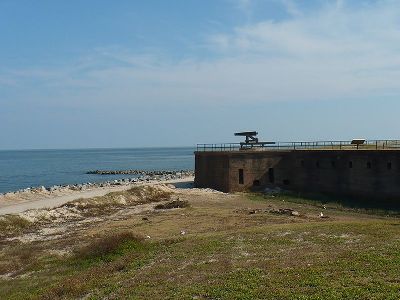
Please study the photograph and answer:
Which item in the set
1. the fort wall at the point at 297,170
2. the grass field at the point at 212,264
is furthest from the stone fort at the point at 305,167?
the grass field at the point at 212,264

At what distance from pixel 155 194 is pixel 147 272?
99.5 ft

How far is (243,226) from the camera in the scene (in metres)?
28.3

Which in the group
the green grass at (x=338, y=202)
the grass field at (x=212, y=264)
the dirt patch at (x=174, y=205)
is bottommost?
the green grass at (x=338, y=202)

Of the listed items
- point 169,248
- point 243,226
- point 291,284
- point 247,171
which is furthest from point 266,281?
point 247,171

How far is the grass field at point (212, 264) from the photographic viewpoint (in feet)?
46.6

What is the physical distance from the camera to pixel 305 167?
49.8 meters

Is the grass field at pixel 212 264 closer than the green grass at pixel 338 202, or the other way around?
the grass field at pixel 212 264

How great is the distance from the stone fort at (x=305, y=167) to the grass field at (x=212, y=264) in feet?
62.8

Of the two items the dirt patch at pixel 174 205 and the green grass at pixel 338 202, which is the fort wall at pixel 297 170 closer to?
the green grass at pixel 338 202

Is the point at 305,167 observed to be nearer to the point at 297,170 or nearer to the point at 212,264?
the point at 297,170

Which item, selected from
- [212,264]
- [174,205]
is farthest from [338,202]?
[212,264]

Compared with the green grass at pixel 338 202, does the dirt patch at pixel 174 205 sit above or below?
above

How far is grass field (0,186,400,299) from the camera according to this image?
1420 centimetres

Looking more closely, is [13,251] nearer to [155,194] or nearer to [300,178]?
[155,194]
